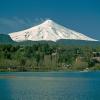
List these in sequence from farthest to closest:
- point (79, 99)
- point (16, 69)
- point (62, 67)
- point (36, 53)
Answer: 1. point (36, 53)
2. point (62, 67)
3. point (16, 69)
4. point (79, 99)

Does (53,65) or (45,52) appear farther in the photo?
(45,52)

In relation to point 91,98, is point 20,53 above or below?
above

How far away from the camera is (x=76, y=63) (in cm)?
15500

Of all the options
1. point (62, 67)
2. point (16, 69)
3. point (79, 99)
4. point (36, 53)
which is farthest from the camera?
point (36, 53)

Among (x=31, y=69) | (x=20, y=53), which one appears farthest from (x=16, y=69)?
(x=20, y=53)

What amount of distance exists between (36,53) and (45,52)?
23.9ft

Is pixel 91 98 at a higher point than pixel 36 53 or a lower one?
lower

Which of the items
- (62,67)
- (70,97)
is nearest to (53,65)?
(62,67)

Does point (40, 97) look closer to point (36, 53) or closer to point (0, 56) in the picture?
point (0, 56)

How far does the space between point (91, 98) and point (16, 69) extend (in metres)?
104

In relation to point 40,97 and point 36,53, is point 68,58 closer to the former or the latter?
point 36,53

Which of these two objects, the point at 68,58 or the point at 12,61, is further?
the point at 68,58

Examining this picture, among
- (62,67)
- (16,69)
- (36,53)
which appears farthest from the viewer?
(36,53)

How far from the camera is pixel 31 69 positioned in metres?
146
